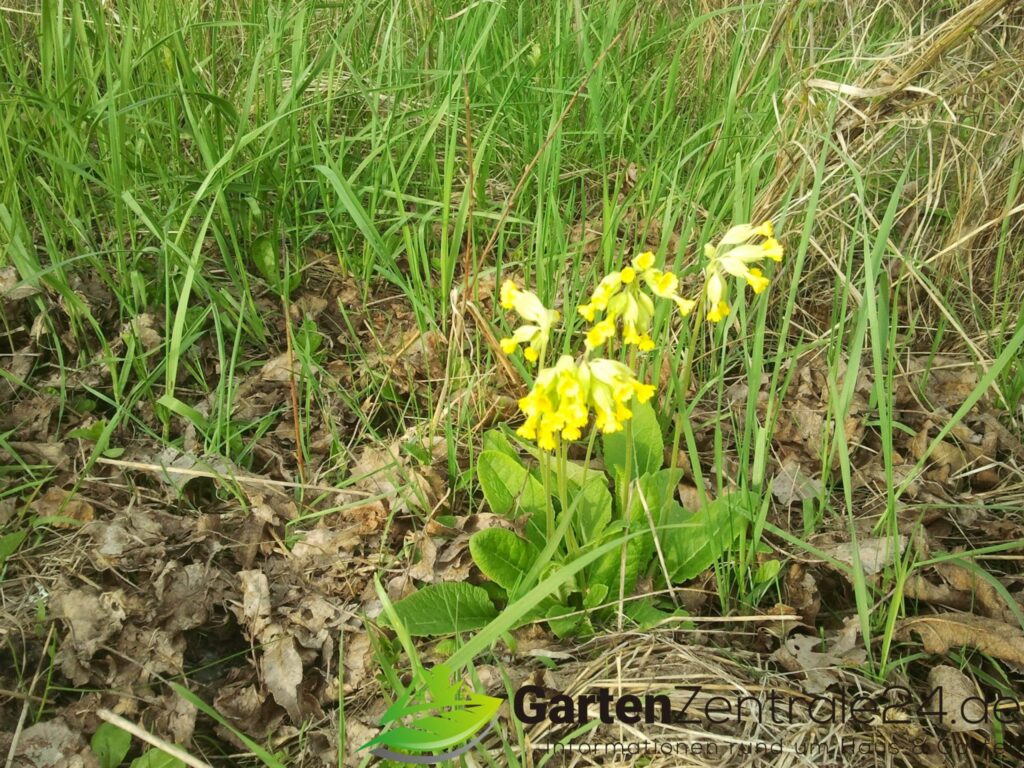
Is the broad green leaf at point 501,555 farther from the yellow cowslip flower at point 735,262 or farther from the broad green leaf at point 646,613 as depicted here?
the yellow cowslip flower at point 735,262

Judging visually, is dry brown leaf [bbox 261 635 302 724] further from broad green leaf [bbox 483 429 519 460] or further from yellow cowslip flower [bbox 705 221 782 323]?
yellow cowslip flower [bbox 705 221 782 323]

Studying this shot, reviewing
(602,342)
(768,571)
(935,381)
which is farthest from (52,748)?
(935,381)

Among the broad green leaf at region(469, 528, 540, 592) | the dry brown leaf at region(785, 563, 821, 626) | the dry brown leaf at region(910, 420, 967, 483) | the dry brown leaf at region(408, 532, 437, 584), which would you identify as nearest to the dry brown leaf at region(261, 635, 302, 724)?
the dry brown leaf at region(408, 532, 437, 584)

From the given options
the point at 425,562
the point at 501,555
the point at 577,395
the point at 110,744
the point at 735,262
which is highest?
the point at 735,262

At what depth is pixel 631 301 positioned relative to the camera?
1.47 metres

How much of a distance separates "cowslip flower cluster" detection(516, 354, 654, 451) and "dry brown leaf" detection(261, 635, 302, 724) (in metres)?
0.78

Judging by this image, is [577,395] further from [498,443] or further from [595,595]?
[498,443]

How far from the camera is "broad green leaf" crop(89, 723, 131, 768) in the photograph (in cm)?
156

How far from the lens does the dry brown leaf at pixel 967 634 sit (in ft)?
5.20

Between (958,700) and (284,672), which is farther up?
(958,700)

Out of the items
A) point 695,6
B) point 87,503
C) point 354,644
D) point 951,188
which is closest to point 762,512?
point 354,644

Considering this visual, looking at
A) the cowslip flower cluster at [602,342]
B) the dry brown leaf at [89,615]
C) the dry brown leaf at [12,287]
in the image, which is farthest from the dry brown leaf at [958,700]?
the dry brown leaf at [12,287]

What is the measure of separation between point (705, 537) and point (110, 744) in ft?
4.19

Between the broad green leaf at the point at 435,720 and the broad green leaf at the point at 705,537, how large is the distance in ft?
1.85
